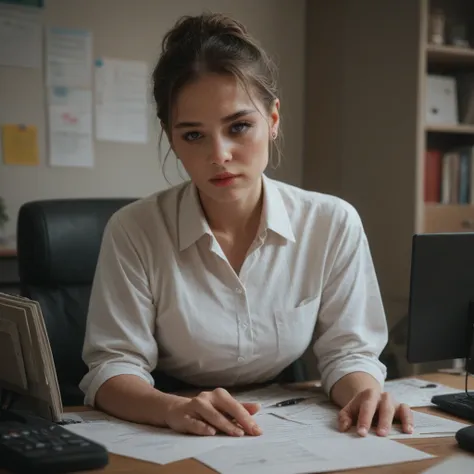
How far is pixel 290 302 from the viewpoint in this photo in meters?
1.52

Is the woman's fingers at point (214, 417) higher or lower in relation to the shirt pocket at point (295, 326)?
lower

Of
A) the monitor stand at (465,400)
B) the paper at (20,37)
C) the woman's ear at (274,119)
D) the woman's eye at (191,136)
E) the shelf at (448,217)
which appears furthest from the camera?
the shelf at (448,217)

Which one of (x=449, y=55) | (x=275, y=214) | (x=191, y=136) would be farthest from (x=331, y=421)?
(x=449, y=55)

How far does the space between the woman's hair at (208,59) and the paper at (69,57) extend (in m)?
1.25

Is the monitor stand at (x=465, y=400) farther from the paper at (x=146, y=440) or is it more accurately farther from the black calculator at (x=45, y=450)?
the black calculator at (x=45, y=450)

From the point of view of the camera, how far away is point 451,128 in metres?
2.88

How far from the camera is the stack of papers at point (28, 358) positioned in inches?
44.2

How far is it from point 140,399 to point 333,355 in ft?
1.38

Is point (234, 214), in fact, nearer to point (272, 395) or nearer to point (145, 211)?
point (145, 211)

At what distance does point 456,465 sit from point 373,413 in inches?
8.0

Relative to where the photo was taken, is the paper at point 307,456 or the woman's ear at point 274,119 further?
the woman's ear at point 274,119

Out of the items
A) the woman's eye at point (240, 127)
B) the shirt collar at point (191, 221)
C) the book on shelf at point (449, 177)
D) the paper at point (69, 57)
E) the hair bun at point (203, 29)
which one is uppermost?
the paper at point (69, 57)

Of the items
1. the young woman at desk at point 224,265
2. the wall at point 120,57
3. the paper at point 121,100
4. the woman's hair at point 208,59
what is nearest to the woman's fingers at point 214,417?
the young woman at desk at point 224,265

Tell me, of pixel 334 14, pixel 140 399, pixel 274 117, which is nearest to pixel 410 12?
pixel 334 14
